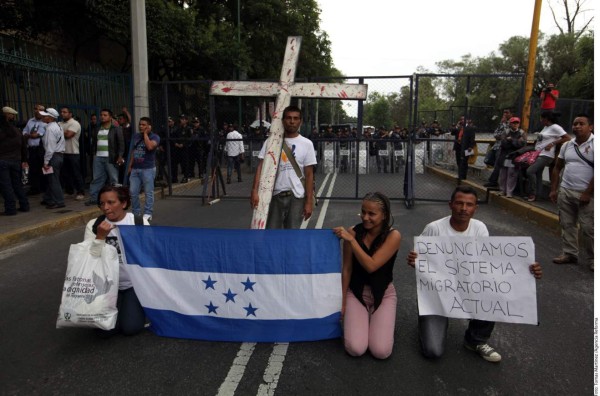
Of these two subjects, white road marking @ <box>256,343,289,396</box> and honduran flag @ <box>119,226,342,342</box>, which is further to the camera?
honduran flag @ <box>119,226,342,342</box>

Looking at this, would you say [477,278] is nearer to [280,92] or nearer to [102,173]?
[280,92]

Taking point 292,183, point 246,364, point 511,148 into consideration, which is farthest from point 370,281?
point 511,148

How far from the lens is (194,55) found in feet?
52.6

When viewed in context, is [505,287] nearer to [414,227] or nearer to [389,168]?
[414,227]

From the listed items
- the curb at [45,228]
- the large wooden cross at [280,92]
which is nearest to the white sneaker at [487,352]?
the large wooden cross at [280,92]

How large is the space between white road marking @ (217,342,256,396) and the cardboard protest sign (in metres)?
1.30

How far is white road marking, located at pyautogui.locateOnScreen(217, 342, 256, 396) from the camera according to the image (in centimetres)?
275

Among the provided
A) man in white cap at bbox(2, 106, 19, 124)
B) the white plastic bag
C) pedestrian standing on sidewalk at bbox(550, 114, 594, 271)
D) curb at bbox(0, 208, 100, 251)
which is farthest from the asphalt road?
man in white cap at bbox(2, 106, 19, 124)

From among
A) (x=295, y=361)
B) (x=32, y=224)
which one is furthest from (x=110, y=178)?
(x=295, y=361)

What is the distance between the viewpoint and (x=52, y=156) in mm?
8148

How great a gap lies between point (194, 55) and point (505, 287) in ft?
50.0

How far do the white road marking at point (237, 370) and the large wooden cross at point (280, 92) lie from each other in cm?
110

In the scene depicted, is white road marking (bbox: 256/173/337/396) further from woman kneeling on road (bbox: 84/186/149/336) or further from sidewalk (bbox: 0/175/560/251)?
sidewalk (bbox: 0/175/560/251)

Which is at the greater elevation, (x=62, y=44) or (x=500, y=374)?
(x=62, y=44)
